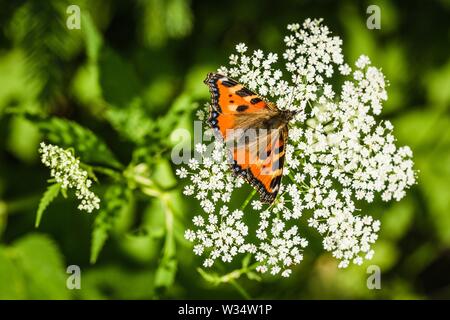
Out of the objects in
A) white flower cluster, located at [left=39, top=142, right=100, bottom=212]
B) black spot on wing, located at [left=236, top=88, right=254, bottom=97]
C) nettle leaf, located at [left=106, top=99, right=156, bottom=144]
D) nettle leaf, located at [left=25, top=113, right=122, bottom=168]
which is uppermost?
nettle leaf, located at [left=106, top=99, right=156, bottom=144]

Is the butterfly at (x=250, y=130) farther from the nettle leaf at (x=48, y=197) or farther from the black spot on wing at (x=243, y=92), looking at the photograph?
the nettle leaf at (x=48, y=197)

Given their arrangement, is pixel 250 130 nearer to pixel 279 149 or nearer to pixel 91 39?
pixel 279 149

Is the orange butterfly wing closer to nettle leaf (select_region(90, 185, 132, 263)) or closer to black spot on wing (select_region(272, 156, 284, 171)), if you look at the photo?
black spot on wing (select_region(272, 156, 284, 171))

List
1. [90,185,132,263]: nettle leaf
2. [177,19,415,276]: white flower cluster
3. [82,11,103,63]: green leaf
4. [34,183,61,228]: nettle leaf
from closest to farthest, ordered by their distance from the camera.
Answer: [34,183,61,228]: nettle leaf
[90,185,132,263]: nettle leaf
[177,19,415,276]: white flower cluster
[82,11,103,63]: green leaf

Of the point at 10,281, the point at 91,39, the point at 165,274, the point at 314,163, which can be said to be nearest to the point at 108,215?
the point at 165,274

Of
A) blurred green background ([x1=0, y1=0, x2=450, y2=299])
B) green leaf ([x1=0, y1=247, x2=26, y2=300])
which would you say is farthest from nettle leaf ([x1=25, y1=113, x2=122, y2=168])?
green leaf ([x1=0, y1=247, x2=26, y2=300])
